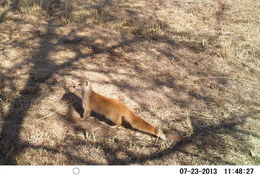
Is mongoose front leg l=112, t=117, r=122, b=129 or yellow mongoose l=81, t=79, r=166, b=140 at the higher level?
yellow mongoose l=81, t=79, r=166, b=140

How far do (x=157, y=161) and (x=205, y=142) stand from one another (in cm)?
68

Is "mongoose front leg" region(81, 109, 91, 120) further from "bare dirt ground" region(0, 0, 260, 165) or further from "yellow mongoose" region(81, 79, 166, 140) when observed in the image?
"bare dirt ground" region(0, 0, 260, 165)

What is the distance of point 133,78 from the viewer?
5.52 metres

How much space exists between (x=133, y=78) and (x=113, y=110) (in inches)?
48.8

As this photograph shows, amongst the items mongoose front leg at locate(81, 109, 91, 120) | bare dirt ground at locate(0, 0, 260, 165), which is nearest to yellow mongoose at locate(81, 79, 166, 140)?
mongoose front leg at locate(81, 109, 91, 120)

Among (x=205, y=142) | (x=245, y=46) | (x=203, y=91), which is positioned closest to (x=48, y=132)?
(x=205, y=142)

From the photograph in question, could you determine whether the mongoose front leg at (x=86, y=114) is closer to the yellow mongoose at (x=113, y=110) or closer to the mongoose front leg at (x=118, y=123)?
the yellow mongoose at (x=113, y=110)

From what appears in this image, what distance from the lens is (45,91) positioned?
502 cm

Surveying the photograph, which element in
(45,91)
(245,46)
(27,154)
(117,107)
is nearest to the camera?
(27,154)

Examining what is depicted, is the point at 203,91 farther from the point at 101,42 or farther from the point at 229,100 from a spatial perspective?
the point at 101,42

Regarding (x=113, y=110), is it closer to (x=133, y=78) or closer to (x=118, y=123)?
(x=118, y=123)

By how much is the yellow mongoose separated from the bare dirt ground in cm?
15

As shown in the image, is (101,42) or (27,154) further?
(101,42)

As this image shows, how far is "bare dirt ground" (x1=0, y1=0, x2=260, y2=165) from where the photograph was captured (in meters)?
4.27
